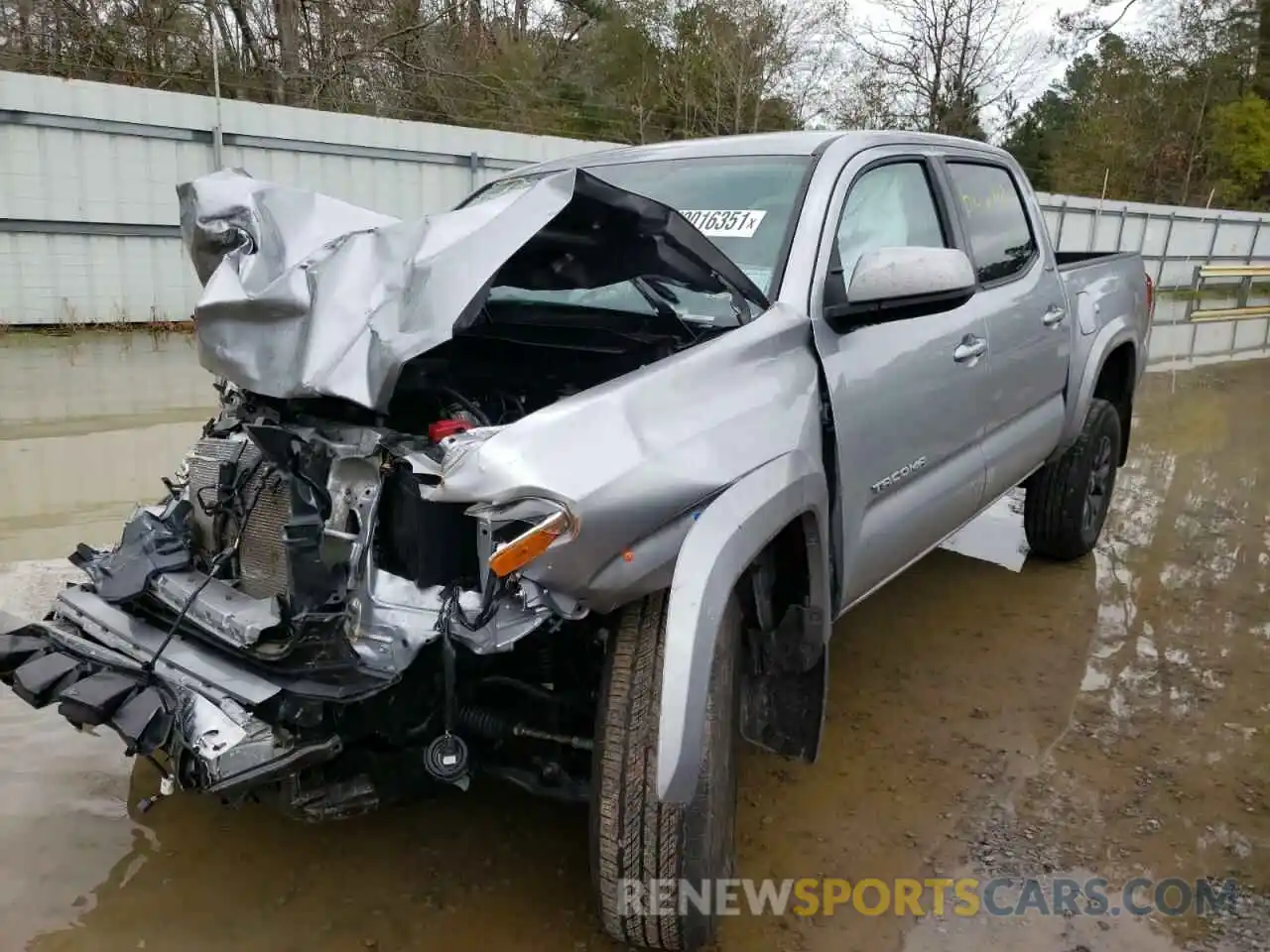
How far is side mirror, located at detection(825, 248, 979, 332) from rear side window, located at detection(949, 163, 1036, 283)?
103cm

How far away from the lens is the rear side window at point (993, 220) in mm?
3658

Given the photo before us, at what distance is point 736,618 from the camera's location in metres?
2.23

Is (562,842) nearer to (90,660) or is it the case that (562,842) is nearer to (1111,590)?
(90,660)

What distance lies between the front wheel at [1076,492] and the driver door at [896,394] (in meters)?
1.28

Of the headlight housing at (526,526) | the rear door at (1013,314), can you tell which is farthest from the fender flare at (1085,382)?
the headlight housing at (526,526)

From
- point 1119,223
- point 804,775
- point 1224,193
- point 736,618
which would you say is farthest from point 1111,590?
point 1224,193

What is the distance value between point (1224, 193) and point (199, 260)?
114 ft

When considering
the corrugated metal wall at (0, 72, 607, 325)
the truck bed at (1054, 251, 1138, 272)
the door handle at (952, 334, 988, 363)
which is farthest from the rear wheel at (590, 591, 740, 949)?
the corrugated metal wall at (0, 72, 607, 325)

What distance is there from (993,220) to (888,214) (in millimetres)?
903

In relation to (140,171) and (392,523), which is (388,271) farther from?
(140,171)

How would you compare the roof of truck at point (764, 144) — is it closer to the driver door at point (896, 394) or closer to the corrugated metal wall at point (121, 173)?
the driver door at point (896, 394)

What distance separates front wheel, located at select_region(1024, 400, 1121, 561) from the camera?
14.9ft

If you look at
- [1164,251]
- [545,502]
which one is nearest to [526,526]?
[545,502]

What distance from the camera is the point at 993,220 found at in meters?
3.90
